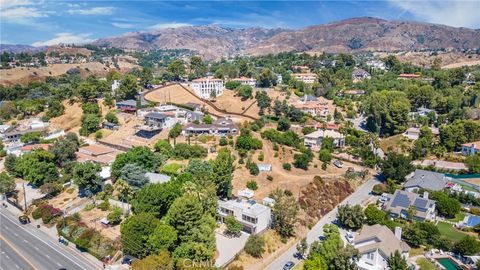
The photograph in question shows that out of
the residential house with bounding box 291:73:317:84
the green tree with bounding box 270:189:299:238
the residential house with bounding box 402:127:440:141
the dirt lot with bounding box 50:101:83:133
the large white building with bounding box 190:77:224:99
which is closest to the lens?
the green tree with bounding box 270:189:299:238

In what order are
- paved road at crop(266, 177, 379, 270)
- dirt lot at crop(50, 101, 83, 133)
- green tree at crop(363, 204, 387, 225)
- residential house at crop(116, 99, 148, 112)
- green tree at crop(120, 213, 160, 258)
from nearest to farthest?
green tree at crop(120, 213, 160, 258)
paved road at crop(266, 177, 379, 270)
green tree at crop(363, 204, 387, 225)
dirt lot at crop(50, 101, 83, 133)
residential house at crop(116, 99, 148, 112)

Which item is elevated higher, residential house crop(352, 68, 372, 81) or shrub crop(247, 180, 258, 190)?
residential house crop(352, 68, 372, 81)

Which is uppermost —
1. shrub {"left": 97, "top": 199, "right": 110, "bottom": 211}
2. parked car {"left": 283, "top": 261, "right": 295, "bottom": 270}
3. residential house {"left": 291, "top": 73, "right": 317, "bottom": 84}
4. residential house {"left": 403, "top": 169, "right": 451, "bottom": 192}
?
residential house {"left": 291, "top": 73, "right": 317, "bottom": 84}

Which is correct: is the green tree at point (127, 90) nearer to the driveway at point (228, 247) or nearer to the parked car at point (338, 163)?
the parked car at point (338, 163)

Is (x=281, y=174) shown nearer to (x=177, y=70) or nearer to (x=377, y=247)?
(x=377, y=247)

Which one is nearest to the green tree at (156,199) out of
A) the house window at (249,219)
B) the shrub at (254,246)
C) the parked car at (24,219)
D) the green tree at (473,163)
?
the house window at (249,219)

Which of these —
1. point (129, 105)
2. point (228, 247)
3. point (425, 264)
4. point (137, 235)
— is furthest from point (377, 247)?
point (129, 105)

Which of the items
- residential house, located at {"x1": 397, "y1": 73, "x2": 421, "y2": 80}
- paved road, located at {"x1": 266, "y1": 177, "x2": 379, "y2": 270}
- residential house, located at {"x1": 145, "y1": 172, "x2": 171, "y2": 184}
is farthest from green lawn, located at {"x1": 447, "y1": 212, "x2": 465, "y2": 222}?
residential house, located at {"x1": 397, "y1": 73, "x2": 421, "y2": 80}

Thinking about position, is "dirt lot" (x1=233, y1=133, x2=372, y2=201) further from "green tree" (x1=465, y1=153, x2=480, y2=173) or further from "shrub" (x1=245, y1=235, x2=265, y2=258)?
"green tree" (x1=465, y1=153, x2=480, y2=173)

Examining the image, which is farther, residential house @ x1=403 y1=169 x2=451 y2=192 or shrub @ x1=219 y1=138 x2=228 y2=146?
shrub @ x1=219 y1=138 x2=228 y2=146
